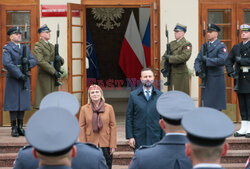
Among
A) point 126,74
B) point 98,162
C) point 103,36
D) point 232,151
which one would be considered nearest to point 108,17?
point 103,36

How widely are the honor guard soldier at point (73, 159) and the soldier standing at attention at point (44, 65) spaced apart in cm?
517

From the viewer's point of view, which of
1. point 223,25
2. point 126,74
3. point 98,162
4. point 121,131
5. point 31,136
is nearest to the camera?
point 31,136

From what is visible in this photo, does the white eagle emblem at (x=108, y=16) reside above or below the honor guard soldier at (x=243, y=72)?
above

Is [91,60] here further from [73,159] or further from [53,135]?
[53,135]

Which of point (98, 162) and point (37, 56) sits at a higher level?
point (37, 56)

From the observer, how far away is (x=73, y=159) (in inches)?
126

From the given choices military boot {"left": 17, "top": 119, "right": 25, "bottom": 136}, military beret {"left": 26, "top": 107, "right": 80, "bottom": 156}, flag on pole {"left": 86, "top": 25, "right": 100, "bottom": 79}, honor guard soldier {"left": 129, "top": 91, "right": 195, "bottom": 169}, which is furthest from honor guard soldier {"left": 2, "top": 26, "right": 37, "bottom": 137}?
military beret {"left": 26, "top": 107, "right": 80, "bottom": 156}

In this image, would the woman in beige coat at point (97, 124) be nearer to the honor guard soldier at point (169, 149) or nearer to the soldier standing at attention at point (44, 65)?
the soldier standing at attention at point (44, 65)

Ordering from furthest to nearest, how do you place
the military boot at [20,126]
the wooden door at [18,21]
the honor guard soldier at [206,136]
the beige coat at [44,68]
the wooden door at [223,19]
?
1. the wooden door at [223,19]
2. the wooden door at [18,21]
3. the beige coat at [44,68]
4. the military boot at [20,126]
5. the honor guard soldier at [206,136]

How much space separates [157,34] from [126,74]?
3.46 m

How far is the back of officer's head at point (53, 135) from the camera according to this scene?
2.18 m

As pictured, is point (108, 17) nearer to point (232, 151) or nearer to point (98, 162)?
point (232, 151)

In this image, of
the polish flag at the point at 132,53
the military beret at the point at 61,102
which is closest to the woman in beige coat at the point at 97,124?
the military beret at the point at 61,102

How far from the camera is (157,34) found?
9.32m
